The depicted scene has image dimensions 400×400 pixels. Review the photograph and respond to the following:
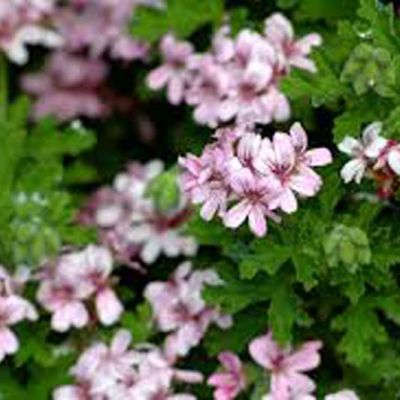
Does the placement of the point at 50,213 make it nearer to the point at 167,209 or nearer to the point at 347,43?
the point at 167,209

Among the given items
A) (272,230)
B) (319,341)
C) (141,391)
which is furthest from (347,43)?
(141,391)

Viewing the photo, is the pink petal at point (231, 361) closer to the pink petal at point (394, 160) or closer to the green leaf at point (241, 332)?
the green leaf at point (241, 332)

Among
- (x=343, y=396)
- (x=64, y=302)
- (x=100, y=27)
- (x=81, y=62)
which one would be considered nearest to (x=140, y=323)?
(x=64, y=302)

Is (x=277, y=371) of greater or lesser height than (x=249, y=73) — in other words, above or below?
below

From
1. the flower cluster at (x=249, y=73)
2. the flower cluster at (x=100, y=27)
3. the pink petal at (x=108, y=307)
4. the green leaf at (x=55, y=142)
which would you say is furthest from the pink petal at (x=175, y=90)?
the pink petal at (x=108, y=307)

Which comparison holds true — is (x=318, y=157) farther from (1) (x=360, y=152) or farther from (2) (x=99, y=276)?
(2) (x=99, y=276)

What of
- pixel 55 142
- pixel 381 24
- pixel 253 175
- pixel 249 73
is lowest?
pixel 55 142
